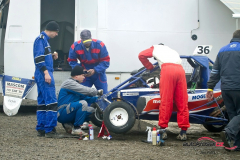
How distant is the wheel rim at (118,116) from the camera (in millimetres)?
6301

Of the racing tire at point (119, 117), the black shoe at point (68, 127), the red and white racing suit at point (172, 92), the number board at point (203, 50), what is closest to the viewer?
the red and white racing suit at point (172, 92)

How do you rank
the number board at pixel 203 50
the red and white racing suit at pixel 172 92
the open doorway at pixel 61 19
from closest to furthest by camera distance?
the red and white racing suit at pixel 172 92, the number board at pixel 203 50, the open doorway at pixel 61 19

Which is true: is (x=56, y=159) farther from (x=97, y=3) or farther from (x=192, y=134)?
(x=97, y=3)

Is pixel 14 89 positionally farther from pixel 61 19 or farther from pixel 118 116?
pixel 118 116

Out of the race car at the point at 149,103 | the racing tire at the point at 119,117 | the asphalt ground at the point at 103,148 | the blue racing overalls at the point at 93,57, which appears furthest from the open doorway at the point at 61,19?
the racing tire at the point at 119,117

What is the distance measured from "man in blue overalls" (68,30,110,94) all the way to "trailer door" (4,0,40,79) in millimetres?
1828

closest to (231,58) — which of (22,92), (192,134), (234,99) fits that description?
(234,99)

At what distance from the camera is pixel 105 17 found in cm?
927

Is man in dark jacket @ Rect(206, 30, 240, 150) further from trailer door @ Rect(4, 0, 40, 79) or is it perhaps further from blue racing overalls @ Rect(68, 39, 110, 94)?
trailer door @ Rect(4, 0, 40, 79)

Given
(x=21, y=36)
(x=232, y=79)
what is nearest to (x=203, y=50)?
(x=232, y=79)

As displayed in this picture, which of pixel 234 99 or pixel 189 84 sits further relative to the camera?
pixel 189 84

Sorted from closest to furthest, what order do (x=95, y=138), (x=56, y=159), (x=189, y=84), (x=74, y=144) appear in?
(x=56, y=159)
(x=74, y=144)
(x=95, y=138)
(x=189, y=84)

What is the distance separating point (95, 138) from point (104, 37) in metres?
3.44

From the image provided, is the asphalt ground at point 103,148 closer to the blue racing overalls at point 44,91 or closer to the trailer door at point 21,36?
the blue racing overalls at point 44,91
